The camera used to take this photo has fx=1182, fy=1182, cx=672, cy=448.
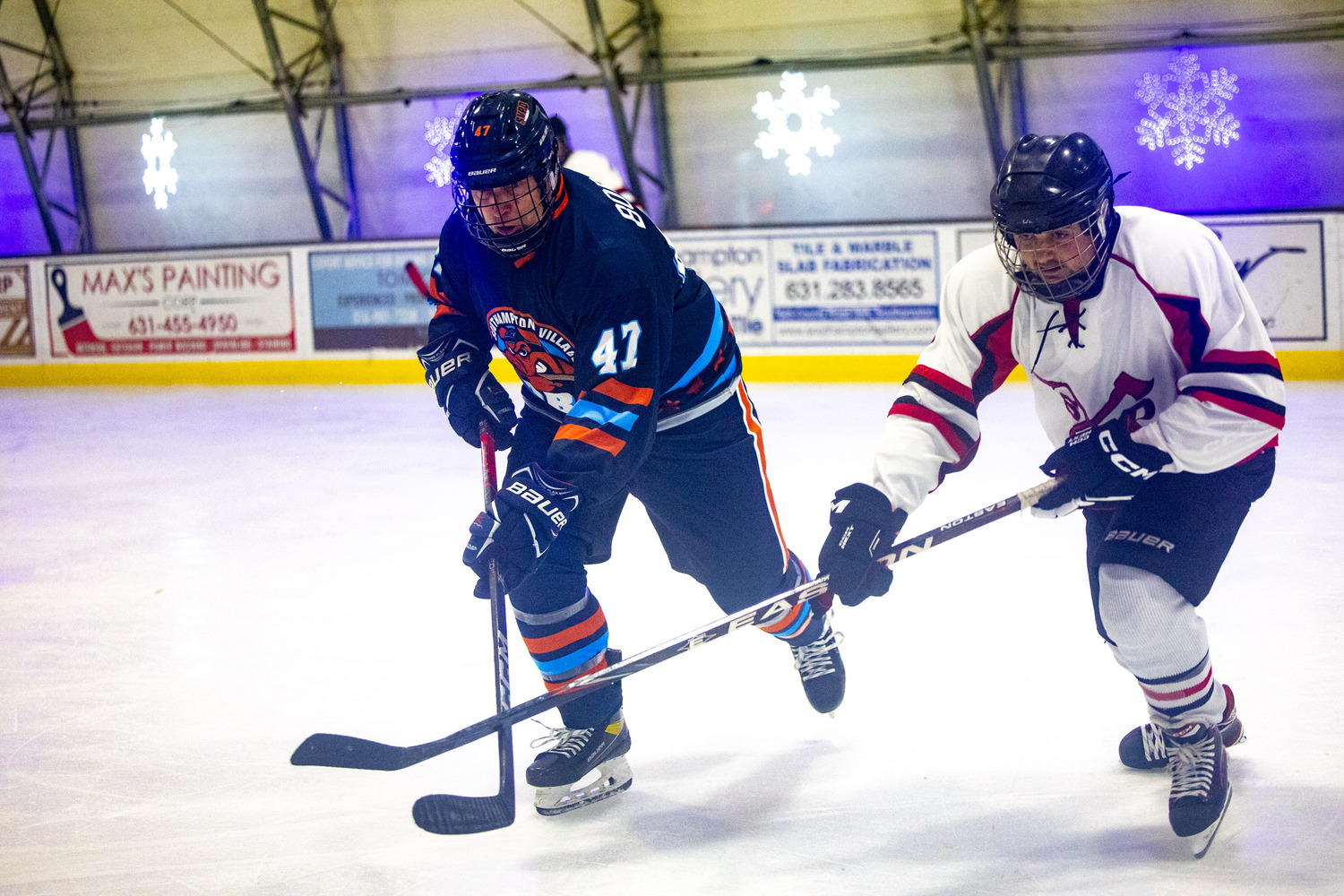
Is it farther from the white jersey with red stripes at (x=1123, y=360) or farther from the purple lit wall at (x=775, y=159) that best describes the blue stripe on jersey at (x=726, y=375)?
the purple lit wall at (x=775, y=159)

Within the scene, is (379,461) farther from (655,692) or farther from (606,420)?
(606,420)

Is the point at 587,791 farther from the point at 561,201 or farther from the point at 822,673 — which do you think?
the point at 561,201

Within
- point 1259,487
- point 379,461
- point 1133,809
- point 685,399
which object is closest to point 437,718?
point 685,399

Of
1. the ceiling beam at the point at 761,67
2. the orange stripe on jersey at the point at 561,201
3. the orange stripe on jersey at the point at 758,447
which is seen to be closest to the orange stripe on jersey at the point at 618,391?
the orange stripe on jersey at the point at 561,201

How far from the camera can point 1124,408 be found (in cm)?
174

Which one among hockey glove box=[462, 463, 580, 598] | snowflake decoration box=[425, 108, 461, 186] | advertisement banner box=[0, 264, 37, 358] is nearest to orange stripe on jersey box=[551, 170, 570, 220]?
hockey glove box=[462, 463, 580, 598]

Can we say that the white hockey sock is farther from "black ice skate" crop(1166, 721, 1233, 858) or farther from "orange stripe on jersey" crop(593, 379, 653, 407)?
"orange stripe on jersey" crop(593, 379, 653, 407)

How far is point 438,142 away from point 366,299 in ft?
5.61

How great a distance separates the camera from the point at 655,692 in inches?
94.0

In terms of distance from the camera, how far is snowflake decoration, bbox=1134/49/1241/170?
751cm

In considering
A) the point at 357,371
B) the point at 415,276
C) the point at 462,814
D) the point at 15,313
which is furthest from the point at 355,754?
the point at 15,313

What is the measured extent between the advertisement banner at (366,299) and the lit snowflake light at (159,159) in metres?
2.57

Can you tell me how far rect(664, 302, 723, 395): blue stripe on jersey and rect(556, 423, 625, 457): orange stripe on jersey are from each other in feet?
0.86

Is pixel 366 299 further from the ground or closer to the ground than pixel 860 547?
further from the ground
